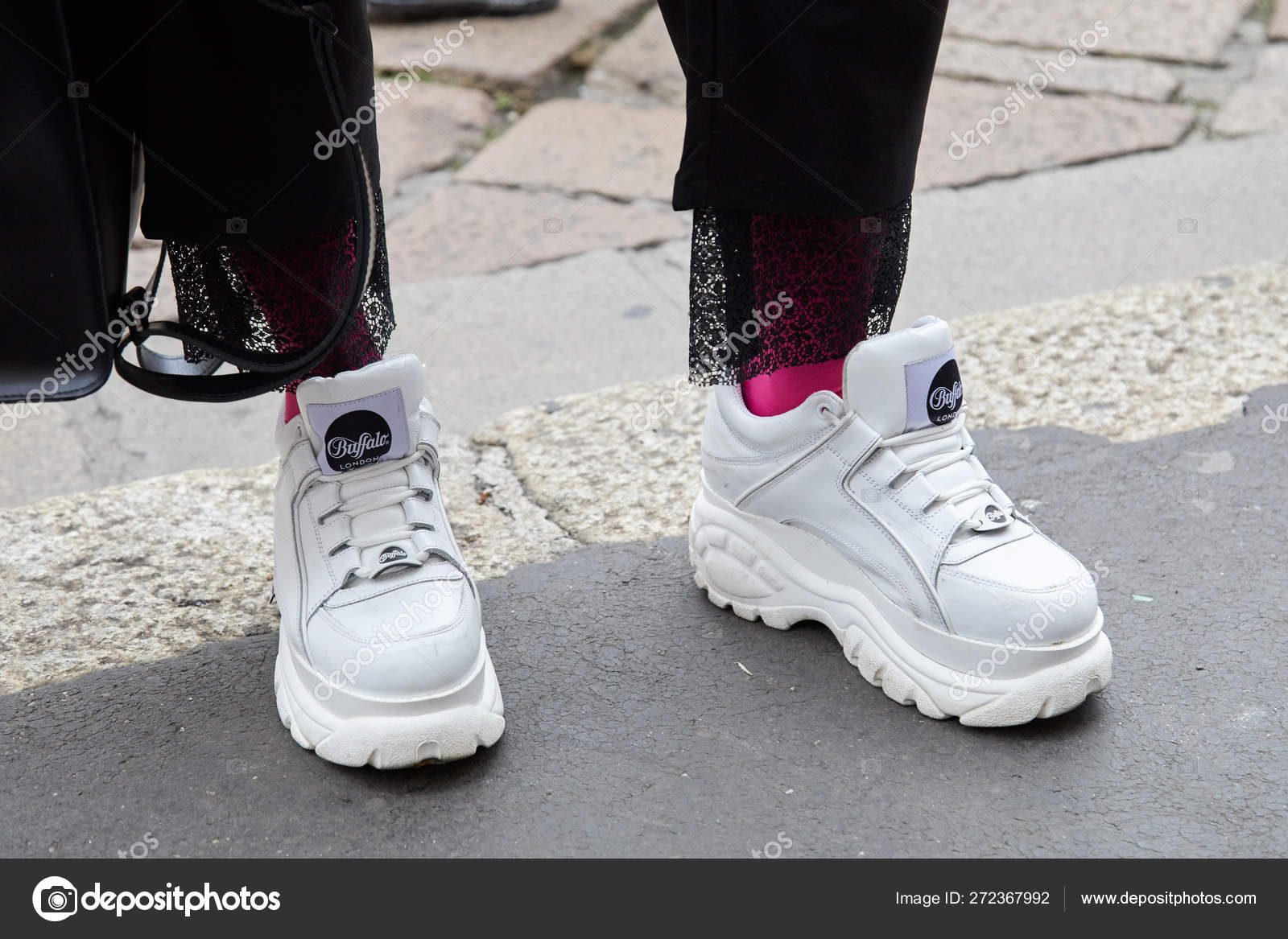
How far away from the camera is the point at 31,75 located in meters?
0.82

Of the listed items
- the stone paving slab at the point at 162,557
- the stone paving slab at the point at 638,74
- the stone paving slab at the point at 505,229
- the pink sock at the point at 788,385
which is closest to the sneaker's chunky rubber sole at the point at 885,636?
the pink sock at the point at 788,385

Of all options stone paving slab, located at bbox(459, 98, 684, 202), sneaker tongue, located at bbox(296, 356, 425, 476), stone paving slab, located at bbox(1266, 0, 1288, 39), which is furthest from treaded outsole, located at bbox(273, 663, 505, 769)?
stone paving slab, located at bbox(1266, 0, 1288, 39)

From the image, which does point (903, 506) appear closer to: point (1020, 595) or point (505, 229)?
point (1020, 595)

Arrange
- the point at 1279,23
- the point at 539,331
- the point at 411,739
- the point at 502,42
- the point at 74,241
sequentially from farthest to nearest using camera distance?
the point at 1279,23 < the point at 502,42 < the point at 539,331 < the point at 411,739 < the point at 74,241

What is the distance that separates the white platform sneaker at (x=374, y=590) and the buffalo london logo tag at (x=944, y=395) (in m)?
0.45

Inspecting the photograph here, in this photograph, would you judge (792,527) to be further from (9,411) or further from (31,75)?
(9,411)

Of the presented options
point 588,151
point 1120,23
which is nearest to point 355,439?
point 588,151

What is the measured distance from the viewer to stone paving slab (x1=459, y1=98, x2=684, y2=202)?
2340 millimetres

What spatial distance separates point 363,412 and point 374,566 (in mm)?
136

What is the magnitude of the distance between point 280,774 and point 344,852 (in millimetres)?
114

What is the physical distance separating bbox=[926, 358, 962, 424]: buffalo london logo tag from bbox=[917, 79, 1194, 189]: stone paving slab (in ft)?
4.21

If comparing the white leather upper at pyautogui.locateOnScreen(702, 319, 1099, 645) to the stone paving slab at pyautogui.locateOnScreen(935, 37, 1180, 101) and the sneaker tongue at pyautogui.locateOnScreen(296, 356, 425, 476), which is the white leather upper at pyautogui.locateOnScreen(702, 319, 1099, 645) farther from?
the stone paving slab at pyautogui.locateOnScreen(935, 37, 1180, 101)

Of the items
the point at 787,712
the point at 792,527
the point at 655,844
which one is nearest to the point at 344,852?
the point at 655,844

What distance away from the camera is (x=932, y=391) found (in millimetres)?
1125
